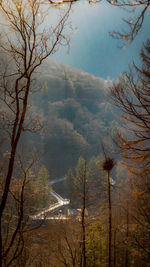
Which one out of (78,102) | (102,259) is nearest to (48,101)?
(78,102)

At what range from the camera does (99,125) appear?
7494 cm

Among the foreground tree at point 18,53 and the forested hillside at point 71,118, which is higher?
the forested hillside at point 71,118

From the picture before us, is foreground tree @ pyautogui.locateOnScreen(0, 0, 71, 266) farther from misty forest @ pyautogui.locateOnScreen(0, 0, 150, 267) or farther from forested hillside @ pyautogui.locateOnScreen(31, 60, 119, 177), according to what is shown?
forested hillside @ pyautogui.locateOnScreen(31, 60, 119, 177)

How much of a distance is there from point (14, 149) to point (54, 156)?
58899mm

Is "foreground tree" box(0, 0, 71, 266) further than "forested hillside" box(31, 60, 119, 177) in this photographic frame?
No

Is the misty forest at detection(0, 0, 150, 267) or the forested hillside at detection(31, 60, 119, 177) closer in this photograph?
the misty forest at detection(0, 0, 150, 267)

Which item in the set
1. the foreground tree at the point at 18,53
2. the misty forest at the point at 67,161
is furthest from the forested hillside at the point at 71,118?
the foreground tree at the point at 18,53

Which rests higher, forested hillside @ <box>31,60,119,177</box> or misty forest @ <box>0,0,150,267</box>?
forested hillside @ <box>31,60,119,177</box>

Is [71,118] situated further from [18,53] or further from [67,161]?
[18,53]

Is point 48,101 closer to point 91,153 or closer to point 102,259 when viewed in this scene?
point 91,153

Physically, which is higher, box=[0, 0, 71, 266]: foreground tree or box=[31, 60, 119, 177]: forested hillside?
box=[31, 60, 119, 177]: forested hillside

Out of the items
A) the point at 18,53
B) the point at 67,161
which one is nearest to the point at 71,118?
the point at 67,161

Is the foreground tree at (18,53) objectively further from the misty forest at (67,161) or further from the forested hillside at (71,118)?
the forested hillside at (71,118)

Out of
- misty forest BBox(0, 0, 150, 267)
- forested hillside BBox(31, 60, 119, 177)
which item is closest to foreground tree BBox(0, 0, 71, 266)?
misty forest BBox(0, 0, 150, 267)
